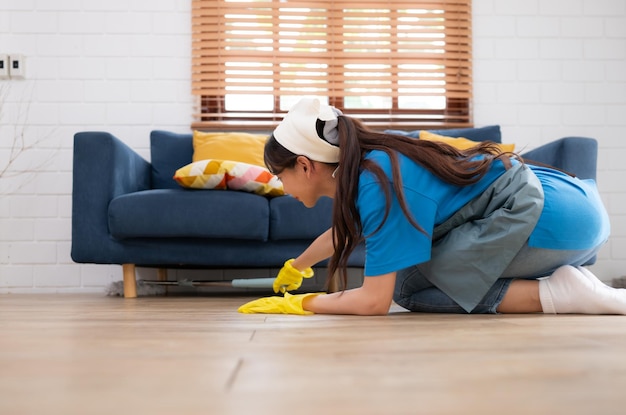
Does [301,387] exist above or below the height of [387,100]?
below

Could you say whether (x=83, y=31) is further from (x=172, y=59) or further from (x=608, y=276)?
(x=608, y=276)

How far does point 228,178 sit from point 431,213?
128 centimetres

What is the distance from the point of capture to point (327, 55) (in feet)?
11.4

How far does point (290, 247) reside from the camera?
102 inches

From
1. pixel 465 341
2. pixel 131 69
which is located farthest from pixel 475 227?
pixel 131 69

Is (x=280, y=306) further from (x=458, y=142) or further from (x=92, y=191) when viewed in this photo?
(x=458, y=142)

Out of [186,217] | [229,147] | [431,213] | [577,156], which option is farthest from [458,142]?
[431,213]

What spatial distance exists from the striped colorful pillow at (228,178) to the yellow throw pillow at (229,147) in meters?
0.41

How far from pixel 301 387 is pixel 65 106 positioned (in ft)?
9.97

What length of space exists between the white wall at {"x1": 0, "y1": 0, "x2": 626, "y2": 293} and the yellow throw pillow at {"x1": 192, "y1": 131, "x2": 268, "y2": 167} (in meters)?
0.35

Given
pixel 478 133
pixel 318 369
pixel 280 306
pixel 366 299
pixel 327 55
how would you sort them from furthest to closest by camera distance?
pixel 327 55
pixel 478 133
pixel 280 306
pixel 366 299
pixel 318 369

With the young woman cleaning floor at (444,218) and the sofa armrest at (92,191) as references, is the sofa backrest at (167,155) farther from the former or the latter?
the young woman cleaning floor at (444,218)

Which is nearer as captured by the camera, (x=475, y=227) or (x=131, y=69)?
(x=475, y=227)

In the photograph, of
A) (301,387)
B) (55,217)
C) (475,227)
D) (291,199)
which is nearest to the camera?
(301,387)
